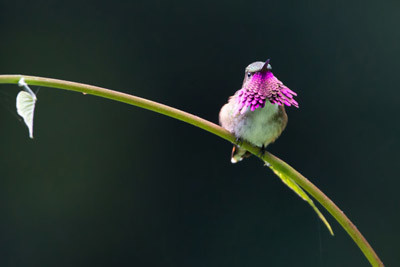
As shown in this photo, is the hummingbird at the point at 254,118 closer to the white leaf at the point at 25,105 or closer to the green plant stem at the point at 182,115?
the green plant stem at the point at 182,115

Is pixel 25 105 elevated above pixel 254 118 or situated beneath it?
Result: situated beneath

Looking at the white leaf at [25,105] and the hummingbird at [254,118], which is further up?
the hummingbird at [254,118]

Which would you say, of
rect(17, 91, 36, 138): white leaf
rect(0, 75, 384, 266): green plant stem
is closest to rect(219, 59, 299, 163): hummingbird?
rect(0, 75, 384, 266): green plant stem

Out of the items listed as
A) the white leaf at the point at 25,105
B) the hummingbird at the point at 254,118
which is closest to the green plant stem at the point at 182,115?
the white leaf at the point at 25,105

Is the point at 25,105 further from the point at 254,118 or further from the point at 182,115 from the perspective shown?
the point at 254,118

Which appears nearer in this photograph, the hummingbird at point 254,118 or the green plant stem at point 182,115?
the green plant stem at point 182,115

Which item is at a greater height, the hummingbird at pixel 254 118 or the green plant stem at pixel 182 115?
the hummingbird at pixel 254 118

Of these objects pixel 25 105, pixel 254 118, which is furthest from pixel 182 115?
pixel 254 118

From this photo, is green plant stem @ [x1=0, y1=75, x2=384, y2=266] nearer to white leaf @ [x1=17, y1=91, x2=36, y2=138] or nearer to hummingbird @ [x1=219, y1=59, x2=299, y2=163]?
white leaf @ [x1=17, y1=91, x2=36, y2=138]

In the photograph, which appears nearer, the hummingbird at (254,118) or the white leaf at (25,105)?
the white leaf at (25,105)

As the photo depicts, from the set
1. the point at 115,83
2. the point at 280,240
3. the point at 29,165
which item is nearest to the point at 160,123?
the point at 115,83

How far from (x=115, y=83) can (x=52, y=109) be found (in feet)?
1.16

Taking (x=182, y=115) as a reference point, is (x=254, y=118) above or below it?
above

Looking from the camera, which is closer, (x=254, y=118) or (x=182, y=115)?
(x=182, y=115)
